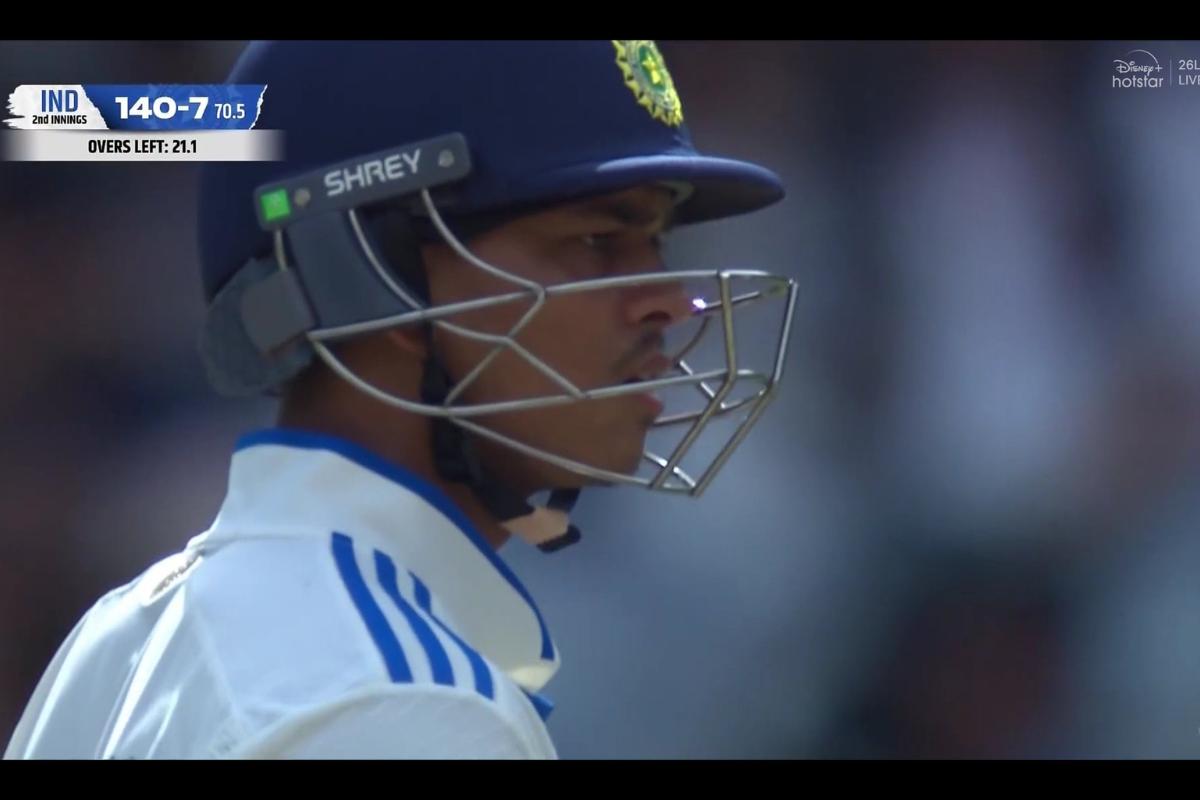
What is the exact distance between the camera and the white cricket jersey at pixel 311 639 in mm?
1180

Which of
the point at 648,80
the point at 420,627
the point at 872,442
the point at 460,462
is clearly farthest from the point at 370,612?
the point at 872,442

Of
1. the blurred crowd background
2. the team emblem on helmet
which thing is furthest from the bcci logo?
the team emblem on helmet

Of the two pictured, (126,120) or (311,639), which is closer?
(311,639)

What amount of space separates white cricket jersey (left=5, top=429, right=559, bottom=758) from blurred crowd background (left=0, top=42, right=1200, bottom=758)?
1.64 meters

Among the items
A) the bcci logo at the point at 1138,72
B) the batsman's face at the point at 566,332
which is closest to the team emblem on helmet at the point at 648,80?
the batsman's face at the point at 566,332

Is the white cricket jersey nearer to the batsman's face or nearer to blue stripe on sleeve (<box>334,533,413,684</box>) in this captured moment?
blue stripe on sleeve (<box>334,533,413,684</box>)

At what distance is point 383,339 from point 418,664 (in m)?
0.43

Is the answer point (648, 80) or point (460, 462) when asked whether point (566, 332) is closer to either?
point (460, 462)

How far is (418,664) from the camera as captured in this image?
3.96ft

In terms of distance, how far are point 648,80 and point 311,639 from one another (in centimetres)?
72

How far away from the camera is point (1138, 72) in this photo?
11.2 feet

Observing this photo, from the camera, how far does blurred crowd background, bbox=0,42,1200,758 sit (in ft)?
10.6

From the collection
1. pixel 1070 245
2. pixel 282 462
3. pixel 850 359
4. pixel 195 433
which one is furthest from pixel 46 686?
pixel 1070 245
